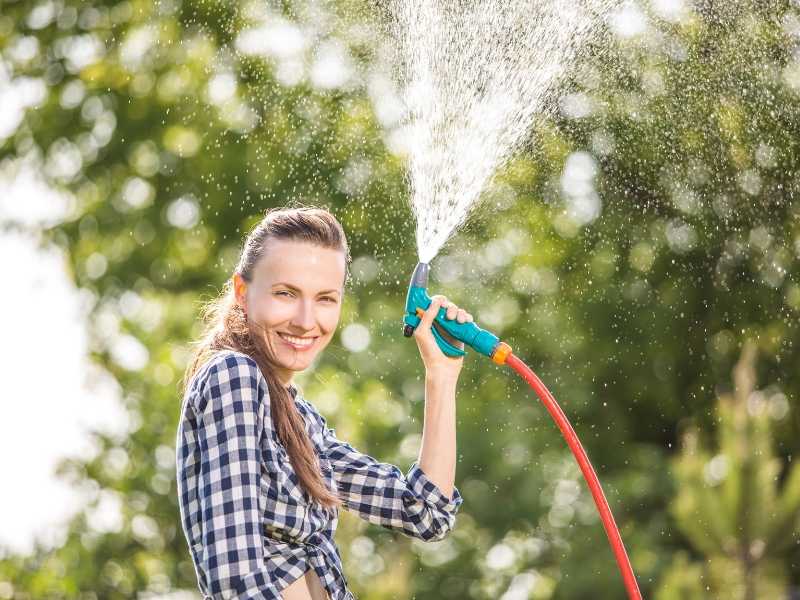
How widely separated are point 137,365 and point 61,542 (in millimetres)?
1096

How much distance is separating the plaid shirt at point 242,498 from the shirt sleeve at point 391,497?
0.15 meters

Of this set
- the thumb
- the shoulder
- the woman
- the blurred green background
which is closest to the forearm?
the woman

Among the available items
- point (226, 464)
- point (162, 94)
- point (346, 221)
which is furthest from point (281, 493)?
point (162, 94)

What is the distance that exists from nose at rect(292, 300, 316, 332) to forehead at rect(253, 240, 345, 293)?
0.02 metres

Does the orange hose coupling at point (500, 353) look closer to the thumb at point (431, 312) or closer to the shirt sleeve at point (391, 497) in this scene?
the thumb at point (431, 312)

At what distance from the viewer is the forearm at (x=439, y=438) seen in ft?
5.81

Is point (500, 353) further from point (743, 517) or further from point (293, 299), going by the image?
point (743, 517)

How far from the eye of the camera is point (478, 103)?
352 cm

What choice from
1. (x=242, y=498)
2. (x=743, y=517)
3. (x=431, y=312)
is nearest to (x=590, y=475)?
(x=431, y=312)

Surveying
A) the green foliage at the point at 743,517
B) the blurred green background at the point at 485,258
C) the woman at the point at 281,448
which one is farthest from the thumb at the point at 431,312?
the blurred green background at the point at 485,258

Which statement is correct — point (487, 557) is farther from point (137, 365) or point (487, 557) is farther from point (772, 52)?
point (772, 52)

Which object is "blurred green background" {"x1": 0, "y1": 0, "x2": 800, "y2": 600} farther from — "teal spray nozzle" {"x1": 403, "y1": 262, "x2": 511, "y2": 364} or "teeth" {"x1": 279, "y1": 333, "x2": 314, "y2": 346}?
"teeth" {"x1": 279, "y1": 333, "x2": 314, "y2": 346}

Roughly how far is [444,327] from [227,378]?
39cm

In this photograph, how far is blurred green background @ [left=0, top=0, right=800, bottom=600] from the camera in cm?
607
